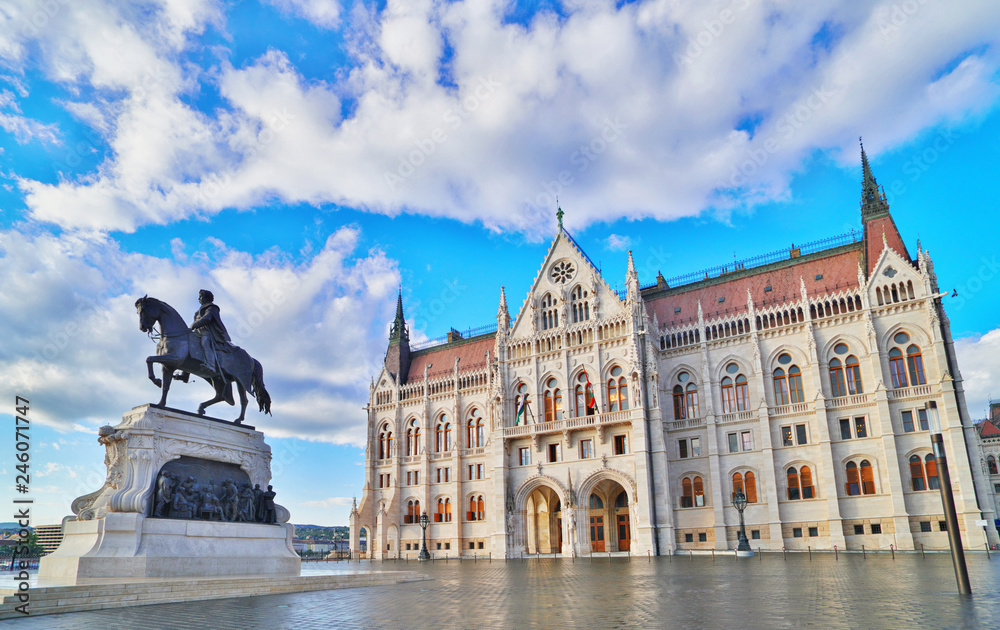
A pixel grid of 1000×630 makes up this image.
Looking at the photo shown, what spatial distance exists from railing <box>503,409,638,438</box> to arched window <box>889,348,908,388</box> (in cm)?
1678

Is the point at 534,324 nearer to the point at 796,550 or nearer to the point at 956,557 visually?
the point at 796,550

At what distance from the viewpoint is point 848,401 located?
43.4 m

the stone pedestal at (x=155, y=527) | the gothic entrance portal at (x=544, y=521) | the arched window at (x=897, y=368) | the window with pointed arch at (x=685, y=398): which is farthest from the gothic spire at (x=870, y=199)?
the stone pedestal at (x=155, y=527)

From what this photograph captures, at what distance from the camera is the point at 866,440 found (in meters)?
42.2

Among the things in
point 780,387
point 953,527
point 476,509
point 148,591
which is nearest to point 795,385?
point 780,387

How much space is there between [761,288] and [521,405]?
21.1m

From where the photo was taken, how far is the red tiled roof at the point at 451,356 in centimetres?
6562

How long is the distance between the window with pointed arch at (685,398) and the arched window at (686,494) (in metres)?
4.66

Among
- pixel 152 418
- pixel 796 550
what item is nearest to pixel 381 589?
pixel 152 418

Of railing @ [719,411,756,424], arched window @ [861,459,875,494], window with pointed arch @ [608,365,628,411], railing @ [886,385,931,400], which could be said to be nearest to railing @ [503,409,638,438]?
window with pointed arch @ [608,365,628,411]

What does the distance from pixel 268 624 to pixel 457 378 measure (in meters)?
51.2

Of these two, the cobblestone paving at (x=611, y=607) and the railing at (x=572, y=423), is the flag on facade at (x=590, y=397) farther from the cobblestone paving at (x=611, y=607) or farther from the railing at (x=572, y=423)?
the cobblestone paving at (x=611, y=607)

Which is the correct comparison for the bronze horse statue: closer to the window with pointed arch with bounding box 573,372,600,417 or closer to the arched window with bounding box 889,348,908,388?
the window with pointed arch with bounding box 573,372,600,417

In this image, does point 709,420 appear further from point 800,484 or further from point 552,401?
point 552,401
